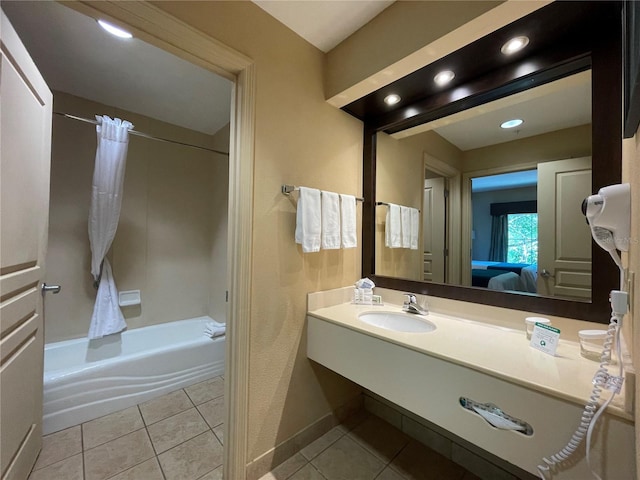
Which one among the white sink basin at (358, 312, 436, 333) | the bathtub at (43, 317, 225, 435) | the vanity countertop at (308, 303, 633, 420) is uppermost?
the vanity countertop at (308, 303, 633, 420)

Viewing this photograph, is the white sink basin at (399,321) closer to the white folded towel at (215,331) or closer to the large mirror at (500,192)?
the large mirror at (500,192)

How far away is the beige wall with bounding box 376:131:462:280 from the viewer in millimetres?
1694

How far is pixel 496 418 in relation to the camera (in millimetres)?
884

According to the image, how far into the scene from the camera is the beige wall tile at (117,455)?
1.32 metres

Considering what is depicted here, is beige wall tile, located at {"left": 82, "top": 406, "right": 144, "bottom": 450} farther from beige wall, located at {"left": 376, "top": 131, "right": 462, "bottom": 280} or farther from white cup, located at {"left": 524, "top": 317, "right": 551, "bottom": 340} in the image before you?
white cup, located at {"left": 524, "top": 317, "right": 551, "bottom": 340}

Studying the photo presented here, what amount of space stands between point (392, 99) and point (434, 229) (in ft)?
2.88

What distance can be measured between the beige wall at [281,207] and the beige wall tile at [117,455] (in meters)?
0.69

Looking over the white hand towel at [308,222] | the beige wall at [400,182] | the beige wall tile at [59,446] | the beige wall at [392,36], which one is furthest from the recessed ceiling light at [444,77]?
the beige wall tile at [59,446]

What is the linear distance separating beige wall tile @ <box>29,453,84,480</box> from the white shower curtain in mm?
1023

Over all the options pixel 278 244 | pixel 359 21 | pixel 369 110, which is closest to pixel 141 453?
pixel 278 244

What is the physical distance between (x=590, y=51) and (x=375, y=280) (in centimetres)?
151

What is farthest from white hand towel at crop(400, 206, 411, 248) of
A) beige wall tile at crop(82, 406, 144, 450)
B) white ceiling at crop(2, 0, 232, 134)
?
beige wall tile at crop(82, 406, 144, 450)

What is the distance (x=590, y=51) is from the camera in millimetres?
1051

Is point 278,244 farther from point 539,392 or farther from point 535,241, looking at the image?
point 535,241
